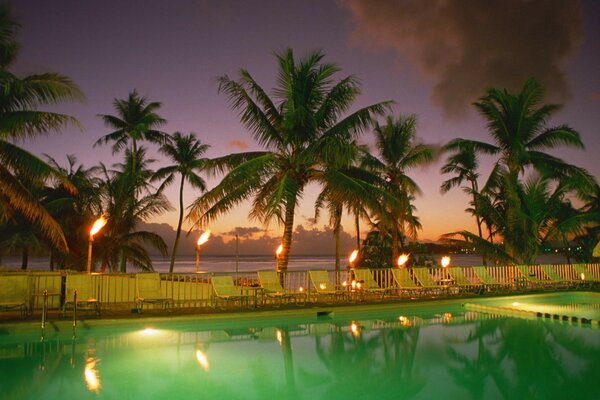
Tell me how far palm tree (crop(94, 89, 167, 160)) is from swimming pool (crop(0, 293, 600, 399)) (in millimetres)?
15371

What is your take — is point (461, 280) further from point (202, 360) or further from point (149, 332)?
point (202, 360)

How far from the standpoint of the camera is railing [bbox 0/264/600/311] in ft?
35.8

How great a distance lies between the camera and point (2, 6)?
37.0 feet

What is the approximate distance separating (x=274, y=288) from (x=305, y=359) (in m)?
4.54

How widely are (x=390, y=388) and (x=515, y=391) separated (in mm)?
1636

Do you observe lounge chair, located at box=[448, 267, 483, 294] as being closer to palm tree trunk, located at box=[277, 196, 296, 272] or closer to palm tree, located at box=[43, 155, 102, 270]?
palm tree trunk, located at box=[277, 196, 296, 272]

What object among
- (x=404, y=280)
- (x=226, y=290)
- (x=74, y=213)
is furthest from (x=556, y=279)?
(x=74, y=213)

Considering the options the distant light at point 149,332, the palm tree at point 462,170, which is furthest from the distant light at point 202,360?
the palm tree at point 462,170

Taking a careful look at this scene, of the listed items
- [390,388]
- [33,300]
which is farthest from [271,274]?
[390,388]

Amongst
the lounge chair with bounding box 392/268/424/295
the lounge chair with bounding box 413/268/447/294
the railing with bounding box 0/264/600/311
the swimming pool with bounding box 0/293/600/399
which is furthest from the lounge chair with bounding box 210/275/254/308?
the lounge chair with bounding box 413/268/447/294

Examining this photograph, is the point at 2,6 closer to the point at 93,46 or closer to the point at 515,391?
the point at 93,46

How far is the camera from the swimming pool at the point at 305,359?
6582 mm

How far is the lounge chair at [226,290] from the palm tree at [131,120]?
44.5ft

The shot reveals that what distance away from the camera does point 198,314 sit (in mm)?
11008
